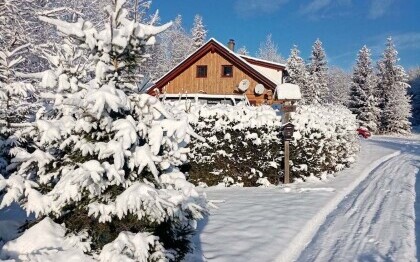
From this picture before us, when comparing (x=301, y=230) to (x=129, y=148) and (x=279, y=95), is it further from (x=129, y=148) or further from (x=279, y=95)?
(x=279, y=95)

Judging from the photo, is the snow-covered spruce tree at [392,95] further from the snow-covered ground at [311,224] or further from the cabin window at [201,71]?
the snow-covered ground at [311,224]

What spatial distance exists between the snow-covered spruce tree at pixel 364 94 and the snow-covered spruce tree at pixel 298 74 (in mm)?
5822

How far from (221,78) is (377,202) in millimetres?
20062

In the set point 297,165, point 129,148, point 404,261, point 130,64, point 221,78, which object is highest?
point 221,78

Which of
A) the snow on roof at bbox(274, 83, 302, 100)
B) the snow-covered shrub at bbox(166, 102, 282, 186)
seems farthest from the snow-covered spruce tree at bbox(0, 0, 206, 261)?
the snow on roof at bbox(274, 83, 302, 100)

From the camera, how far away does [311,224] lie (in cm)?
759

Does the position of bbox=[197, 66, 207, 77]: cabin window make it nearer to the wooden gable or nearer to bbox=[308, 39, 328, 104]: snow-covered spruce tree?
the wooden gable

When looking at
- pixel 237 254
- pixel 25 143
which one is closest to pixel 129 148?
pixel 237 254

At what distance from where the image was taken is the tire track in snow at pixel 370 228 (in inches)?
241

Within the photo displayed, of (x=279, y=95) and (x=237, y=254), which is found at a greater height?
(x=279, y=95)

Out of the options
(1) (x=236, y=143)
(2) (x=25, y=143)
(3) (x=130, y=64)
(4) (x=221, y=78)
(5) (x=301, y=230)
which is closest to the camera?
(3) (x=130, y=64)

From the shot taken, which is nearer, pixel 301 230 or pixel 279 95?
pixel 301 230

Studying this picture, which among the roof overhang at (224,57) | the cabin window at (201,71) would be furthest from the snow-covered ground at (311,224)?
the cabin window at (201,71)

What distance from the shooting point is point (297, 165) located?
39.9ft
